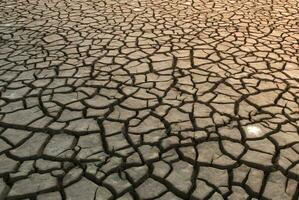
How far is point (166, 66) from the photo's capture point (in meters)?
3.90

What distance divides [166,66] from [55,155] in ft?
5.53

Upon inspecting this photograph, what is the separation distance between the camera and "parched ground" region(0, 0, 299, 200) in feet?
7.82

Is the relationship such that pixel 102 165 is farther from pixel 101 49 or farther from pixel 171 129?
pixel 101 49

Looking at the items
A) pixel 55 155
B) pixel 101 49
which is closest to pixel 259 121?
pixel 55 155

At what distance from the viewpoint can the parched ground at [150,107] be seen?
2383 millimetres

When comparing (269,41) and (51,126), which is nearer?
(51,126)

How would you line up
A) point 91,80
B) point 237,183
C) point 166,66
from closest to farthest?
1. point 237,183
2. point 91,80
3. point 166,66

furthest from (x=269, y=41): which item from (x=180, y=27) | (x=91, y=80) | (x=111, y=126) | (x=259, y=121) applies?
(x=111, y=126)

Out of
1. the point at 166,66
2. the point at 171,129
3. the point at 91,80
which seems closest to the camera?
the point at 171,129

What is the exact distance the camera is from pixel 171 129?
2875 millimetres

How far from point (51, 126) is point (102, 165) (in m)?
0.66

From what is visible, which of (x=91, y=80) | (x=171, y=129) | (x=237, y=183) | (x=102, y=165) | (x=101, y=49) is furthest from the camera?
(x=101, y=49)

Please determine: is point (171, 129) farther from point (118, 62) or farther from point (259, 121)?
point (118, 62)

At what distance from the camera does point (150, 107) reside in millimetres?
3162
